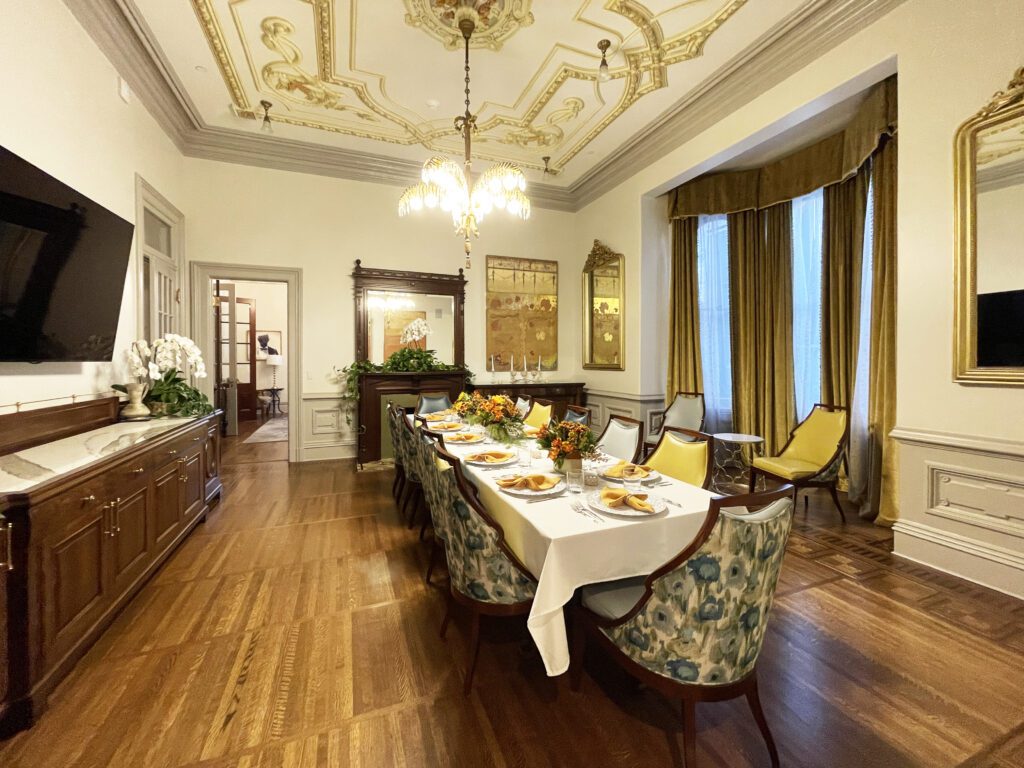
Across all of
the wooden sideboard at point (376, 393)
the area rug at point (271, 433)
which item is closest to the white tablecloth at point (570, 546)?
the wooden sideboard at point (376, 393)

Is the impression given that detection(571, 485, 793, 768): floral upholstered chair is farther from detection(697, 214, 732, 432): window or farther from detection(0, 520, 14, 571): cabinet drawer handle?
detection(697, 214, 732, 432): window

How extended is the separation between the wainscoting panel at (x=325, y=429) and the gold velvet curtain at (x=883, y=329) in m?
5.36

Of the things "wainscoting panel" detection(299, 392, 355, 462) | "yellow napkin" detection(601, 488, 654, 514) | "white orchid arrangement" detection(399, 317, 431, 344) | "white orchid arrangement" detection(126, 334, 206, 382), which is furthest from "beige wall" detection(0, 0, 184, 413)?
"yellow napkin" detection(601, 488, 654, 514)

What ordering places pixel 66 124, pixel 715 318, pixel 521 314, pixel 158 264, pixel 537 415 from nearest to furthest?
pixel 66 124 → pixel 537 415 → pixel 158 264 → pixel 715 318 → pixel 521 314

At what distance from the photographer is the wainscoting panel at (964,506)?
2.36 meters

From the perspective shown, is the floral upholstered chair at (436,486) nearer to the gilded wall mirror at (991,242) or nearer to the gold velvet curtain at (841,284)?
the gilded wall mirror at (991,242)

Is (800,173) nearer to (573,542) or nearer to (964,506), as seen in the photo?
(964,506)

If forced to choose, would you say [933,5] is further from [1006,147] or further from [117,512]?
[117,512]

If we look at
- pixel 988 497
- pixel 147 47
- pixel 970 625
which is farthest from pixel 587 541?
pixel 147 47

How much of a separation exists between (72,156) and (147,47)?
1410mm

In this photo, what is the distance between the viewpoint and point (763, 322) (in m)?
4.88

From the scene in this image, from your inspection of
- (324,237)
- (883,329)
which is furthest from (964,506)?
(324,237)

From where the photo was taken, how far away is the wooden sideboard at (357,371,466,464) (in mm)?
5328

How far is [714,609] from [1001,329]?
251 cm
